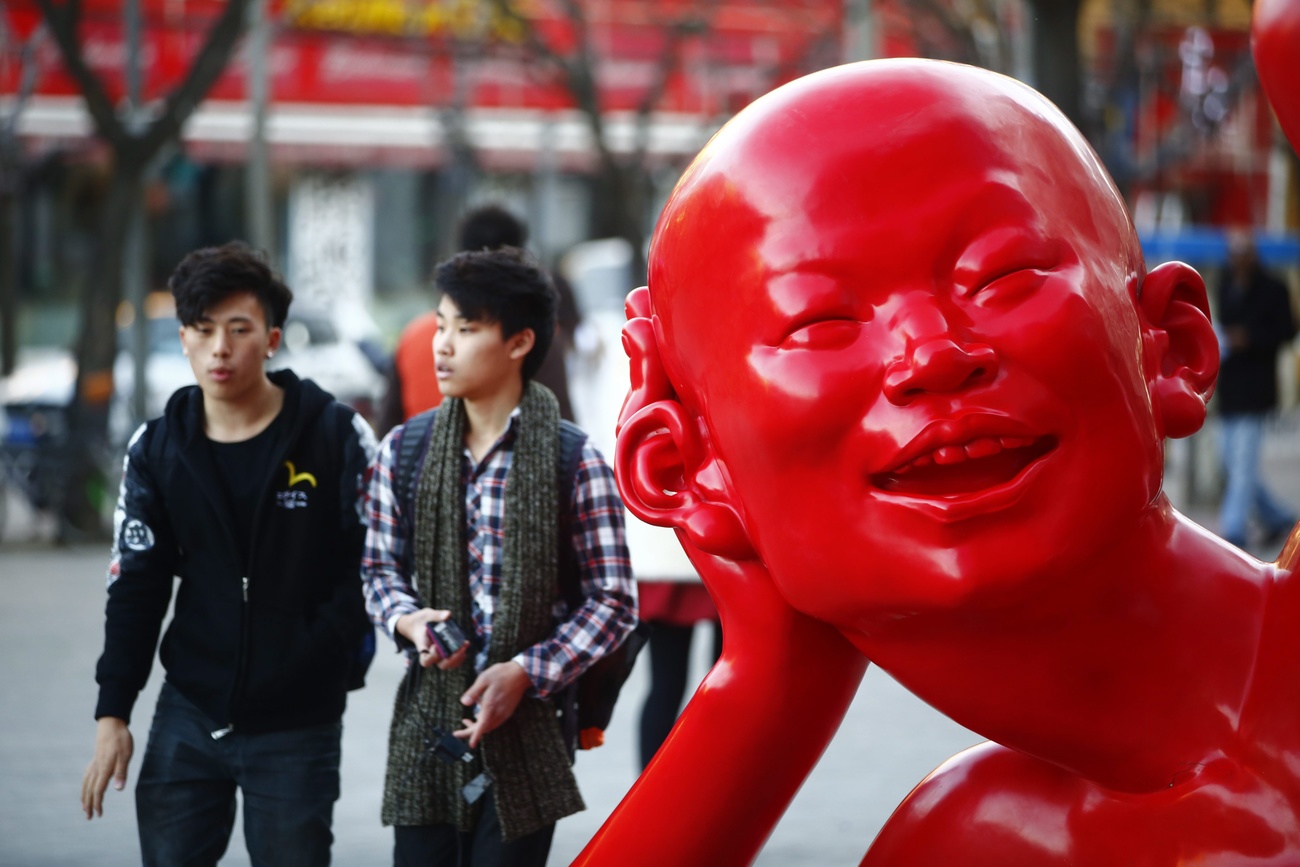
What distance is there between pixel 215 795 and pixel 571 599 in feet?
2.74

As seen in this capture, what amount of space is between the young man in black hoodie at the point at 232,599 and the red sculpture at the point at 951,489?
1.34 meters

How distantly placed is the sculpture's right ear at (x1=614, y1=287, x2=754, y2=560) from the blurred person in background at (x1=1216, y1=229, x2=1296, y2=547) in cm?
814

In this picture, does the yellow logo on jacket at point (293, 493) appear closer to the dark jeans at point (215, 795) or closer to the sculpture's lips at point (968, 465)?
the dark jeans at point (215, 795)

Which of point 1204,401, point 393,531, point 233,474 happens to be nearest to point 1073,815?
point 1204,401

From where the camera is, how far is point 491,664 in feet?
9.83

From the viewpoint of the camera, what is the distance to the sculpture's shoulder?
1869mm

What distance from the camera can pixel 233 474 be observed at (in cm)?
329

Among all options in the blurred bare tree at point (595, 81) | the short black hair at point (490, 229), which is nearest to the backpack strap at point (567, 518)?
the short black hair at point (490, 229)

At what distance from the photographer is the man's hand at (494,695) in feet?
9.48

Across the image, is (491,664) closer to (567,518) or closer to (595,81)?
(567,518)

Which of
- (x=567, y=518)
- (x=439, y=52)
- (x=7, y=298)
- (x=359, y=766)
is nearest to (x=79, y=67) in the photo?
(x=359, y=766)

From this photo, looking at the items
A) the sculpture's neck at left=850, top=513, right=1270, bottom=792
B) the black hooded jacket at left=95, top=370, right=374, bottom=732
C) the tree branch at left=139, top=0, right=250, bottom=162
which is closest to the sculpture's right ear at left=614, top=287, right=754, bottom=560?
the sculpture's neck at left=850, top=513, right=1270, bottom=792

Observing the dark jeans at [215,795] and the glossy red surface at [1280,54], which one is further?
the dark jeans at [215,795]

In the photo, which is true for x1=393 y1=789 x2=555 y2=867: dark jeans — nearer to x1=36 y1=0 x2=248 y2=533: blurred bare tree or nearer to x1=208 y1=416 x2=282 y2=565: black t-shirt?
x1=208 y1=416 x2=282 y2=565: black t-shirt
